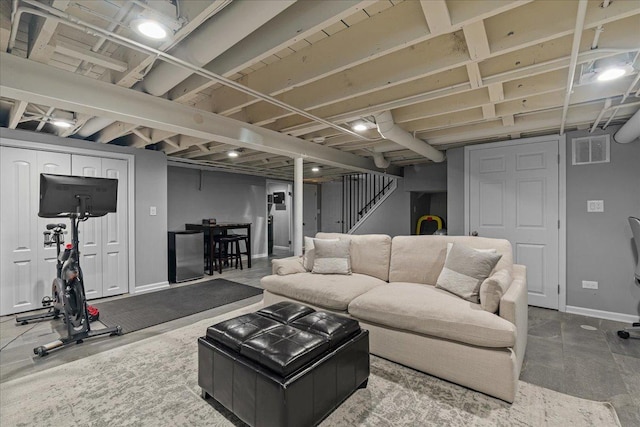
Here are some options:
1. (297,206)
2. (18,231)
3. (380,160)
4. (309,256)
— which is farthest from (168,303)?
(380,160)

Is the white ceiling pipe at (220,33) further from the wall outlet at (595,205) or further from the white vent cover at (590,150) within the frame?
the wall outlet at (595,205)

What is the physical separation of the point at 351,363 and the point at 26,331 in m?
3.50

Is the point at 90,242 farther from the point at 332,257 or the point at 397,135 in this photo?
the point at 397,135

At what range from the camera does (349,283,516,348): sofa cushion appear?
1910mm

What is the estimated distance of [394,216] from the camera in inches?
260

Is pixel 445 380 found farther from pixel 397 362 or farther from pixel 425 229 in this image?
pixel 425 229

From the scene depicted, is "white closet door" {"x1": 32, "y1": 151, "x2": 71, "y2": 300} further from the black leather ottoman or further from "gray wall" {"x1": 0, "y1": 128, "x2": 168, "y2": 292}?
the black leather ottoman

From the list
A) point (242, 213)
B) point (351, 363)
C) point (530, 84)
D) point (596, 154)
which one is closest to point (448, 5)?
point (530, 84)

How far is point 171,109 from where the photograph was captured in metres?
2.69

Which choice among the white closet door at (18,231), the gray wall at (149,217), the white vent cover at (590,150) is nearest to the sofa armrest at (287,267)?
the gray wall at (149,217)

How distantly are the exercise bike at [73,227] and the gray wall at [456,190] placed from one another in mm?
4597

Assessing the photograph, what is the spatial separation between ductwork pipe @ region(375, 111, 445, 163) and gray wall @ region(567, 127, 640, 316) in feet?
5.57

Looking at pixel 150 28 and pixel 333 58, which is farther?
pixel 333 58

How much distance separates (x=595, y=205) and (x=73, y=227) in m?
5.75
